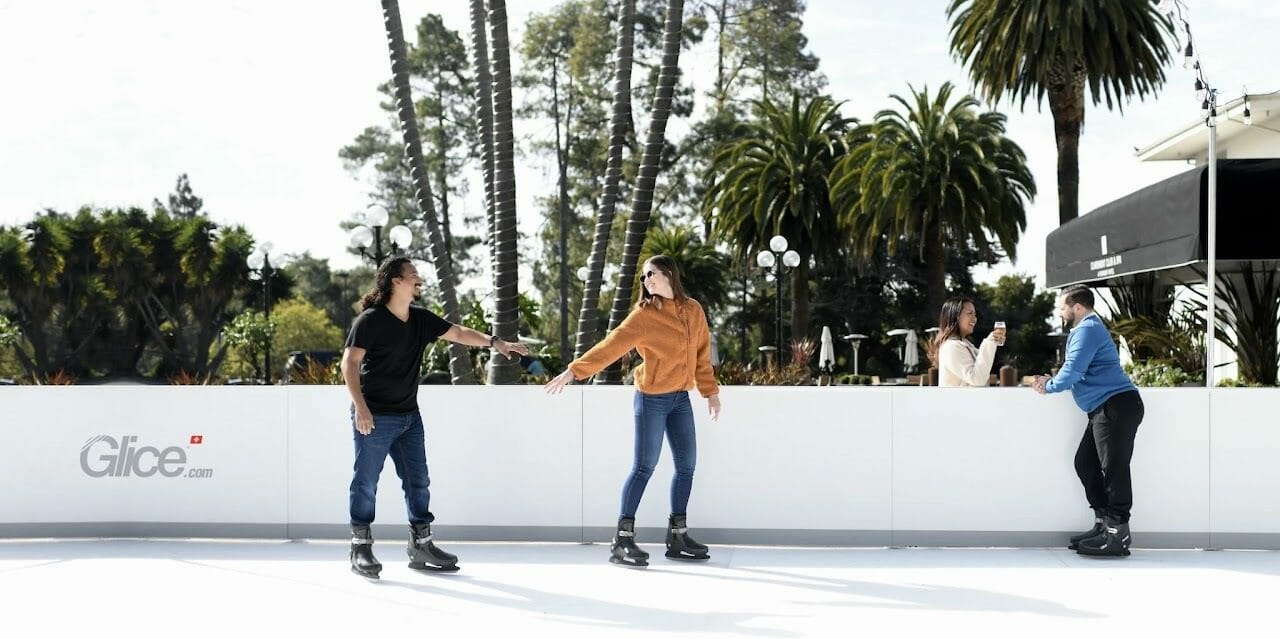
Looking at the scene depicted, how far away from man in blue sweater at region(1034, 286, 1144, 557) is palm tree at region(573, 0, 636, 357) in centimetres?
758

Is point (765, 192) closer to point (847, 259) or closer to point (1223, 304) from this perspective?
point (847, 259)

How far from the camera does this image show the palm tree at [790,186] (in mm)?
32344

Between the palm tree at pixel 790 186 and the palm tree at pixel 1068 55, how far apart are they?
760 centimetres

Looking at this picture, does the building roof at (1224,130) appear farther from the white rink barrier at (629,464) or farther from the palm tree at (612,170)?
the white rink barrier at (629,464)

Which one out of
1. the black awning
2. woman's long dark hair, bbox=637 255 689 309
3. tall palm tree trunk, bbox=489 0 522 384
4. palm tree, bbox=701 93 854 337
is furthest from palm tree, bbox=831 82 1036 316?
woman's long dark hair, bbox=637 255 689 309

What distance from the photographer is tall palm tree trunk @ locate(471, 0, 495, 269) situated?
1309 centimetres

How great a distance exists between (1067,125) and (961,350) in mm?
19181

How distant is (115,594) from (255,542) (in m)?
1.63

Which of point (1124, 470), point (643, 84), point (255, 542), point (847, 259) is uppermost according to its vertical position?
point (643, 84)

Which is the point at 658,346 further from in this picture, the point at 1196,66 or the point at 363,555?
the point at 1196,66

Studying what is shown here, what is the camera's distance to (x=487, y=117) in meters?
14.1

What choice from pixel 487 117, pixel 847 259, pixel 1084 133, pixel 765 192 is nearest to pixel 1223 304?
pixel 487 117

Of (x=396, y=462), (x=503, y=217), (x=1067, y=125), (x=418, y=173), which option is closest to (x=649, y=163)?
(x=503, y=217)

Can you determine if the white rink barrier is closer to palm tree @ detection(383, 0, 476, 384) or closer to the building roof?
palm tree @ detection(383, 0, 476, 384)
